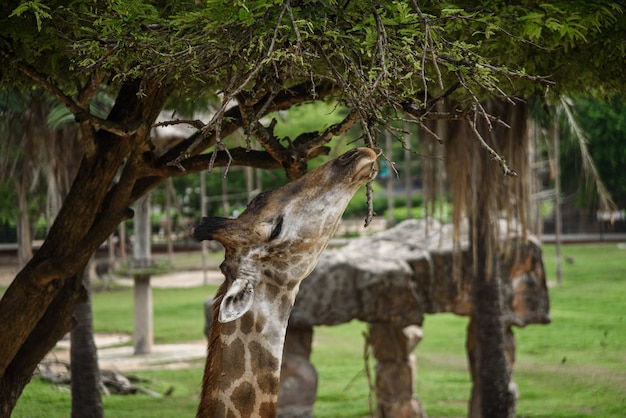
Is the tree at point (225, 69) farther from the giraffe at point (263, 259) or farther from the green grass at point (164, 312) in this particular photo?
the green grass at point (164, 312)

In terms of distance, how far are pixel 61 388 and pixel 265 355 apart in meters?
10.0

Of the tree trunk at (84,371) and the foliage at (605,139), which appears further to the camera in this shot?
the foliage at (605,139)

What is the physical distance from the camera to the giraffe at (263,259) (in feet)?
15.6

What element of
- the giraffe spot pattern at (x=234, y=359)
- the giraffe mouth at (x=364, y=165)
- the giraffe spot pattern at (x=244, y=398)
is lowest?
the giraffe spot pattern at (x=244, y=398)

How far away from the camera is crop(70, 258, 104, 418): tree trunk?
11.1 metres

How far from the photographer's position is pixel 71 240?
6.68 meters

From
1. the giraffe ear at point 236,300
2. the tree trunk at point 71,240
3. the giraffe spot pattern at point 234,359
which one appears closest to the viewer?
the giraffe ear at point 236,300

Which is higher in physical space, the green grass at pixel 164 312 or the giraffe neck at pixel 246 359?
the giraffe neck at pixel 246 359

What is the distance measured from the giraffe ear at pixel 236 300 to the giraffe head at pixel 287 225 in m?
0.11

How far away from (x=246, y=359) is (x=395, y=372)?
963cm

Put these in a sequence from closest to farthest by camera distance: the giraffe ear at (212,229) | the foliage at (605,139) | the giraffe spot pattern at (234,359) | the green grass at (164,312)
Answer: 1. the giraffe ear at (212,229)
2. the giraffe spot pattern at (234,359)
3. the foliage at (605,139)
4. the green grass at (164,312)

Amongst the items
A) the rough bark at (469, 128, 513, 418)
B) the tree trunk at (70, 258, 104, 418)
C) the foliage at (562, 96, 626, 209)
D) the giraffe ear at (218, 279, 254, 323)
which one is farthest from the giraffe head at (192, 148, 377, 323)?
the foliage at (562, 96, 626, 209)

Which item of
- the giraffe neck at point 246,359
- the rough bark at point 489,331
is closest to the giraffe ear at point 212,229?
the giraffe neck at point 246,359

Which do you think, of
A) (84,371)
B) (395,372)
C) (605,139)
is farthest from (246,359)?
(605,139)
